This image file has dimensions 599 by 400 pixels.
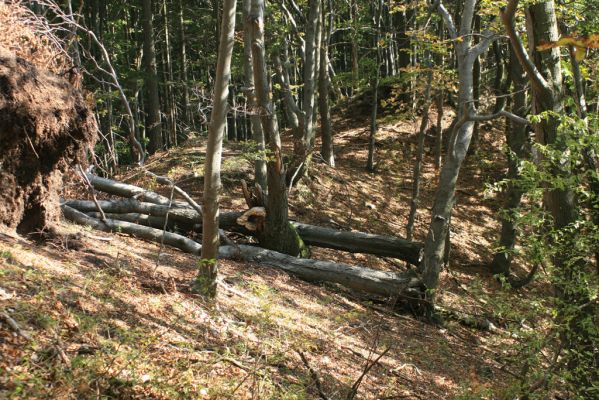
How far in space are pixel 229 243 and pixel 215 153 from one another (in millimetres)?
4121

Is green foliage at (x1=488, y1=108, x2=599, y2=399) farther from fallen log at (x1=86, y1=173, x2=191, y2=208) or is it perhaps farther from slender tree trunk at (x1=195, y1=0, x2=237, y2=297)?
fallen log at (x1=86, y1=173, x2=191, y2=208)

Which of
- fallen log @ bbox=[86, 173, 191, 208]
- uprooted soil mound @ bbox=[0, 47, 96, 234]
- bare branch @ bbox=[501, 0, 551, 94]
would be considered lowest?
fallen log @ bbox=[86, 173, 191, 208]

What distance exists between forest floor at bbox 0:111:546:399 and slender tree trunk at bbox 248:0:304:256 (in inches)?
35.1

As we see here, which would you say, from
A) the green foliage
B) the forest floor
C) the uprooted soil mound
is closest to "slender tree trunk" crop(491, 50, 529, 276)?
the forest floor

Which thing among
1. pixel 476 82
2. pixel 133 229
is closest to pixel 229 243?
pixel 133 229

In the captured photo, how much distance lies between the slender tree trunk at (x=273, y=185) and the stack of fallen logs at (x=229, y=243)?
0.31 meters

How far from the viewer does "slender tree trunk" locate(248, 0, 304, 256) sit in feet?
26.7

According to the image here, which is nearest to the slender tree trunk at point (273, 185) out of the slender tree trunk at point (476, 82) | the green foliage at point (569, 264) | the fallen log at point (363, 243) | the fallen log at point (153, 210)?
the fallen log at point (363, 243)

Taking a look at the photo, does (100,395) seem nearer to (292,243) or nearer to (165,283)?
(165,283)

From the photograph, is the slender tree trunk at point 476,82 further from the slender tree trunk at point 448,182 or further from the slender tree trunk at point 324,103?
the slender tree trunk at point 324,103

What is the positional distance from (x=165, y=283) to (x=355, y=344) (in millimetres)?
2854

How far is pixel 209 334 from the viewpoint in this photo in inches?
230

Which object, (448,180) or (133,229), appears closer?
(133,229)

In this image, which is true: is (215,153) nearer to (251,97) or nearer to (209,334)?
(209,334)
